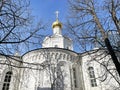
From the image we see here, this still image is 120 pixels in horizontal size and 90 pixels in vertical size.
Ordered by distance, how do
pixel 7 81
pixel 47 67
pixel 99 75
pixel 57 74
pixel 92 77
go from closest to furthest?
pixel 57 74
pixel 47 67
pixel 99 75
pixel 92 77
pixel 7 81

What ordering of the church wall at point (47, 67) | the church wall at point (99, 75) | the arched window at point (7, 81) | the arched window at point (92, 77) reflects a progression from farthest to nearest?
the arched window at point (7, 81) → the arched window at point (92, 77) → the church wall at point (99, 75) → the church wall at point (47, 67)

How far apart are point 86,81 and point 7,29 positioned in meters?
11.2

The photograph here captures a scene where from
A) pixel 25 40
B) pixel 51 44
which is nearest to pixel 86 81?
pixel 51 44

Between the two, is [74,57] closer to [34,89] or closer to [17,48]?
[34,89]

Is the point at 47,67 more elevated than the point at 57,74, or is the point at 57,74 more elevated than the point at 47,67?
the point at 47,67

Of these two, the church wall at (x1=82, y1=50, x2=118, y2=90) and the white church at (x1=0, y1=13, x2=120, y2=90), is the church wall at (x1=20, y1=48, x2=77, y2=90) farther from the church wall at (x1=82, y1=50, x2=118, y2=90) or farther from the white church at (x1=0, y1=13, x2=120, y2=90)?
the church wall at (x1=82, y1=50, x2=118, y2=90)

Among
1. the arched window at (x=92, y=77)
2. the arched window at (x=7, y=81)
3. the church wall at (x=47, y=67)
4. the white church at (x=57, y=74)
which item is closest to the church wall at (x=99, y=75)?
the white church at (x=57, y=74)

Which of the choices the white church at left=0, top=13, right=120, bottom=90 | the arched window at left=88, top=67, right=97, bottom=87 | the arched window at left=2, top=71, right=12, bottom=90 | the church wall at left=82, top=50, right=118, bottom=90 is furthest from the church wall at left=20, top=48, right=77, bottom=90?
the arched window at left=88, top=67, right=97, bottom=87

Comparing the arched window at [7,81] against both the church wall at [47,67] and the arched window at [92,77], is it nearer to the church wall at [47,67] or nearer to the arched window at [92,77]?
the church wall at [47,67]

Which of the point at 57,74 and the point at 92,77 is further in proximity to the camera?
the point at 92,77

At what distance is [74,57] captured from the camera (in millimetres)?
16766

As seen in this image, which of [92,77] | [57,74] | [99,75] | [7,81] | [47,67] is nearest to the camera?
[57,74]

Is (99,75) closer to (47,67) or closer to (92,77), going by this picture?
(92,77)

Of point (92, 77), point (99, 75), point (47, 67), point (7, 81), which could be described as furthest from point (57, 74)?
point (7, 81)
